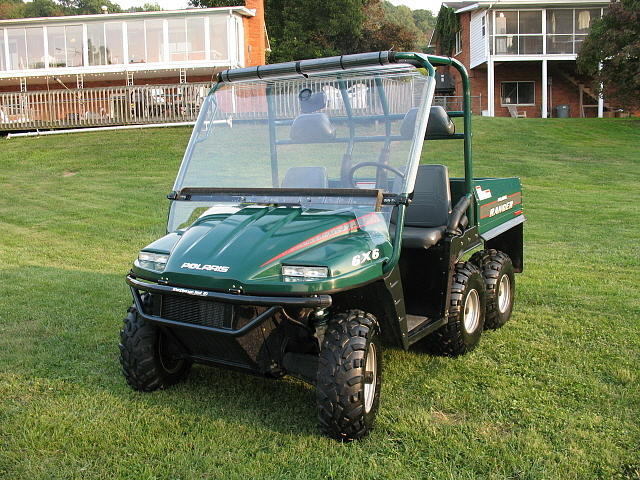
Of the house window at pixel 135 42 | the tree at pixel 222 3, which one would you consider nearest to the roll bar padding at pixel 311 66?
the house window at pixel 135 42

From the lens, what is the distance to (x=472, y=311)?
5105mm

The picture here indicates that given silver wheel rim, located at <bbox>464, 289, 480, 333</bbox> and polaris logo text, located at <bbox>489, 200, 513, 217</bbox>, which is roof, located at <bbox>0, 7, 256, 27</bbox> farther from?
silver wheel rim, located at <bbox>464, 289, 480, 333</bbox>

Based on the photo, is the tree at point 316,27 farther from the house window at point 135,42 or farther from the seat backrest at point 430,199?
the seat backrest at point 430,199

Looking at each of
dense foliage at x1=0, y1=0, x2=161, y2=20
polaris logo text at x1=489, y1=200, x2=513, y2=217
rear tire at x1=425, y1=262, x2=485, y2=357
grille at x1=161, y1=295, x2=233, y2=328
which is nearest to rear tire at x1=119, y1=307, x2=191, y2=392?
grille at x1=161, y1=295, x2=233, y2=328

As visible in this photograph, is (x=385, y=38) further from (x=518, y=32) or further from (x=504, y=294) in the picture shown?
(x=504, y=294)

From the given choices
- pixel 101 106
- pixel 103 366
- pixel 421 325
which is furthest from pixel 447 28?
pixel 103 366

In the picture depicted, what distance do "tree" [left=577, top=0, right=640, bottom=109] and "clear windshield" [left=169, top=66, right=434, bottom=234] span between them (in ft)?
70.5

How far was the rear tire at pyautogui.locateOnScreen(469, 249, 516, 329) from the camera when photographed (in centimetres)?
554

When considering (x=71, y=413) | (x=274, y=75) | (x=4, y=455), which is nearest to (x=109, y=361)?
(x=71, y=413)

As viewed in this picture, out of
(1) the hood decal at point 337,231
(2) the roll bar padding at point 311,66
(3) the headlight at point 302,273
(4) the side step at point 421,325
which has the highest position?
(2) the roll bar padding at point 311,66

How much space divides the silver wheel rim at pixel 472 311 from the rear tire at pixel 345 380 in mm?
1463

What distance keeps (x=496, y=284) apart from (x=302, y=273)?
2515mm

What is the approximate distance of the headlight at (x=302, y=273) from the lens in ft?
11.6

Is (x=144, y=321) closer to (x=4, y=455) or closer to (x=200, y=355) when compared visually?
(x=200, y=355)
